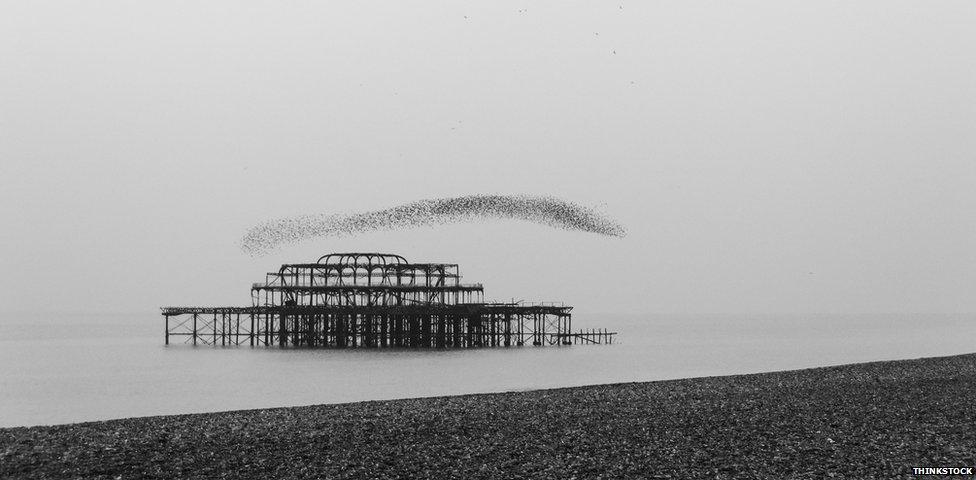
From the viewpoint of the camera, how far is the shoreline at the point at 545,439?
1568 cm

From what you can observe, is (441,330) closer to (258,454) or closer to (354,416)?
(354,416)

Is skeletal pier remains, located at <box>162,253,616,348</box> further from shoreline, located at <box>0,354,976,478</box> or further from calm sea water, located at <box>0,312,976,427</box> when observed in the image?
shoreline, located at <box>0,354,976,478</box>

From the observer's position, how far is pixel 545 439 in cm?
1848

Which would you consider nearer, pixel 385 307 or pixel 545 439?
pixel 545 439

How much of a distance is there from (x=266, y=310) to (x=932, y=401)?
53.1m

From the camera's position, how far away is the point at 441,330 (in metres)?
71.2

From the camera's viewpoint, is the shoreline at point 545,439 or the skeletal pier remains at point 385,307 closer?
the shoreline at point 545,439

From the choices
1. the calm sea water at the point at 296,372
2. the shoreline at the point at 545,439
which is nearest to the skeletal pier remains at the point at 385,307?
the calm sea water at the point at 296,372

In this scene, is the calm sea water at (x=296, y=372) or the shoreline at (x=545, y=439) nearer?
the shoreline at (x=545, y=439)

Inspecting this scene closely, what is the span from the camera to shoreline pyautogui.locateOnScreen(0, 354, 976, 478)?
51.4 ft

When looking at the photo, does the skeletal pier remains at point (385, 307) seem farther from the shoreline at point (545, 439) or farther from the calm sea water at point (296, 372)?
the shoreline at point (545, 439)

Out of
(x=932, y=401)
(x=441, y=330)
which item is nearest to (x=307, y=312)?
(x=441, y=330)

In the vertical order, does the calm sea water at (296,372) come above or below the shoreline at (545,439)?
below

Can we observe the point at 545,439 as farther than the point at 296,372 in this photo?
No
